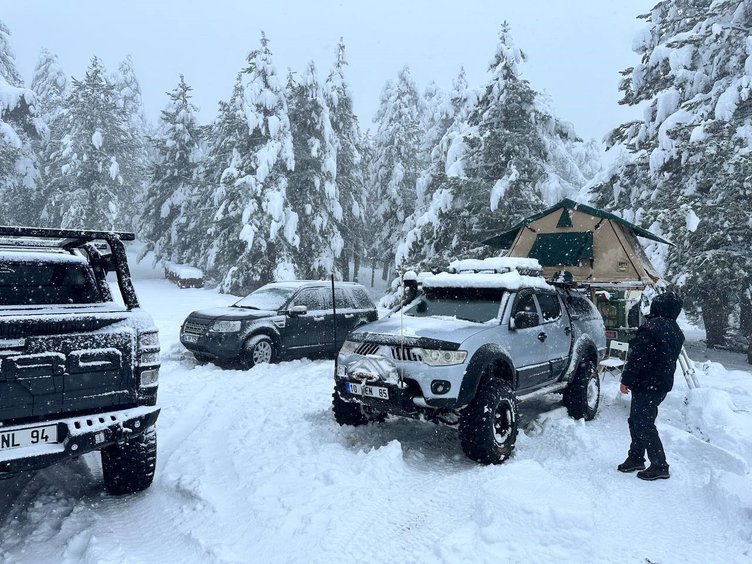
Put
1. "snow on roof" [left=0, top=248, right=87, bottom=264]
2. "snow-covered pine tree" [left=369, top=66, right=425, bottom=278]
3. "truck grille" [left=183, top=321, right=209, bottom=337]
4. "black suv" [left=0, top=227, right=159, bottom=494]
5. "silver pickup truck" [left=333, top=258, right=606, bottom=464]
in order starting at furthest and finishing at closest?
"snow-covered pine tree" [left=369, top=66, right=425, bottom=278] < "truck grille" [left=183, top=321, right=209, bottom=337] < "silver pickup truck" [left=333, top=258, right=606, bottom=464] < "snow on roof" [left=0, top=248, right=87, bottom=264] < "black suv" [left=0, top=227, right=159, bottom=494]

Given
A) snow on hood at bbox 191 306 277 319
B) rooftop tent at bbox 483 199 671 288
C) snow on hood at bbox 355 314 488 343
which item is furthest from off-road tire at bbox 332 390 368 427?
rooftop tent at bbox 483 199 671 288

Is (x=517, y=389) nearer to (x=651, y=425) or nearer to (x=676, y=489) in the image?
(x=651, y=425)

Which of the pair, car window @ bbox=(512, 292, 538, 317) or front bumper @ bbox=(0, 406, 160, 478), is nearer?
front bumper @ bbox=(0, 406, 160, 478)

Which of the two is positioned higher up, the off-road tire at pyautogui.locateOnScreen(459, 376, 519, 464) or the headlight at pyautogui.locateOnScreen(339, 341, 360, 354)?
the headlight at pyautogui.locateOnScreen(339, 341, 360, 354)

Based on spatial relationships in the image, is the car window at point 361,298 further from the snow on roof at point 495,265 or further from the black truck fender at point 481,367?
the black truck fender at point 481,367

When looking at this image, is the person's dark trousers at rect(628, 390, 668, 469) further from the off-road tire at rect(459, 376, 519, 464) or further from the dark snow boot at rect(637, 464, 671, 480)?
the off-road tire at rect(459, 376, 519, 464)

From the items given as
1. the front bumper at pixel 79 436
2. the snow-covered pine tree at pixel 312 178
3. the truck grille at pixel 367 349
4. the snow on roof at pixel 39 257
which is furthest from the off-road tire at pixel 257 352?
the snow-covered pine tree at pixel 312 178

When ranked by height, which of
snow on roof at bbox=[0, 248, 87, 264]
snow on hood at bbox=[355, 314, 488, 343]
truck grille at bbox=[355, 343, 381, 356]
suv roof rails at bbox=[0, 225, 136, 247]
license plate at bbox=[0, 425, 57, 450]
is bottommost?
license plate at bbox=[0, 425, 57, 450]

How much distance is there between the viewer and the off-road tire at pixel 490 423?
5078 mm

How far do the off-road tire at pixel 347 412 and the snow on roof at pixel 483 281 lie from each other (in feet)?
6.06

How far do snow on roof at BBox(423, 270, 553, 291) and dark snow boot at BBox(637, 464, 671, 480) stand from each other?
2.36 meters

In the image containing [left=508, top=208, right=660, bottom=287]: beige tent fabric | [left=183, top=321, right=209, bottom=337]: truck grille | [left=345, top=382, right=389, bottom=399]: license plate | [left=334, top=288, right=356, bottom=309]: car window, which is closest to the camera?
[left=345, top=382, right=389, bottom=399]: license plate

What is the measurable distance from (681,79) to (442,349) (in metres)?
12.9

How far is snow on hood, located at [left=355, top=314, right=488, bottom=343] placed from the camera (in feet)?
17.6
